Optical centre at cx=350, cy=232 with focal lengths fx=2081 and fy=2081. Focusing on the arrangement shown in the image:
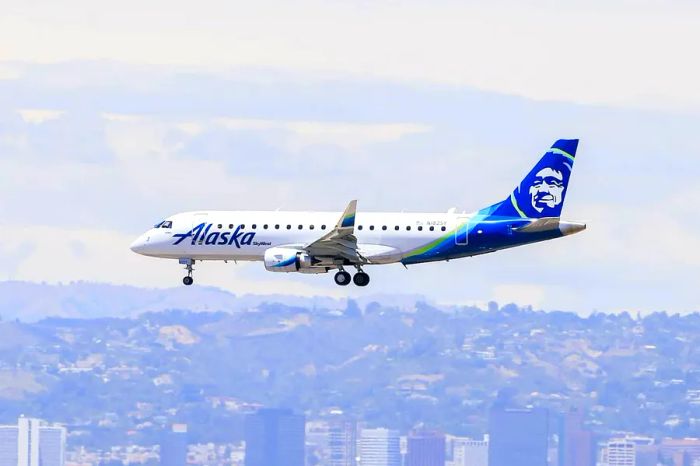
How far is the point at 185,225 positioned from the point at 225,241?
12.4ft

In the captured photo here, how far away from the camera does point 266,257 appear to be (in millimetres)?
153250

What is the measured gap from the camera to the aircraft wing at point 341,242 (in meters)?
149

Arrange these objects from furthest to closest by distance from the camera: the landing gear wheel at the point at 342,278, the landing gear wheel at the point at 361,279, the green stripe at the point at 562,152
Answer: the green stripe at the point at 562,152
the landing gear wheel at the point at 342,278
the landing gear wheel at the point at 361,279

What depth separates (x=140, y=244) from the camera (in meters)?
160

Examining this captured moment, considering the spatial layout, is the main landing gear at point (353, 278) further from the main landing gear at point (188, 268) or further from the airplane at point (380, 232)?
the main landing gear at point (188, 268)

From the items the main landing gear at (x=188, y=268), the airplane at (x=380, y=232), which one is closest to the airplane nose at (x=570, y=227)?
the airplane at (x=380, y=232)

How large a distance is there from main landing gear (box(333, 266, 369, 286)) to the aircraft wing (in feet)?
5.70

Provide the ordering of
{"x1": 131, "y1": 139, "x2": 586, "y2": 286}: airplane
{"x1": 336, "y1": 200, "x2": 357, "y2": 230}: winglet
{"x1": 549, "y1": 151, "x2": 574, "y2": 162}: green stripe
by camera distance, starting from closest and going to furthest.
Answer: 1. {"x1": 336, "y1": 200, "x2": 357, "y2": 230}: winglet
2. {"x1": 131, "y1": 139, "x2": 586, "y2": 286}: airplane
3. {"x1": 549, "y1": 151, "x2": 574, "y2": 162}: green stripe

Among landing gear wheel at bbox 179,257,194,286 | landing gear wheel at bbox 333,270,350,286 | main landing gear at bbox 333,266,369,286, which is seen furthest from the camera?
landing gear wheel at bbox 179,257,194,286

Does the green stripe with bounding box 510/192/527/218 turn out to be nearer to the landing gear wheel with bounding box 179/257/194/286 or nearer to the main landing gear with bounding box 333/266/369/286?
the main landing gear with bounding box 333/266/369/286

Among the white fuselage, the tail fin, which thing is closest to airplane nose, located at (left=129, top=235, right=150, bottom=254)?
the white fuselage

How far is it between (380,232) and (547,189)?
1285 cm

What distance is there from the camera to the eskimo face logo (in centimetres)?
15388

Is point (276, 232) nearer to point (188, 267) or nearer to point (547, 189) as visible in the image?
point (188, 267)
